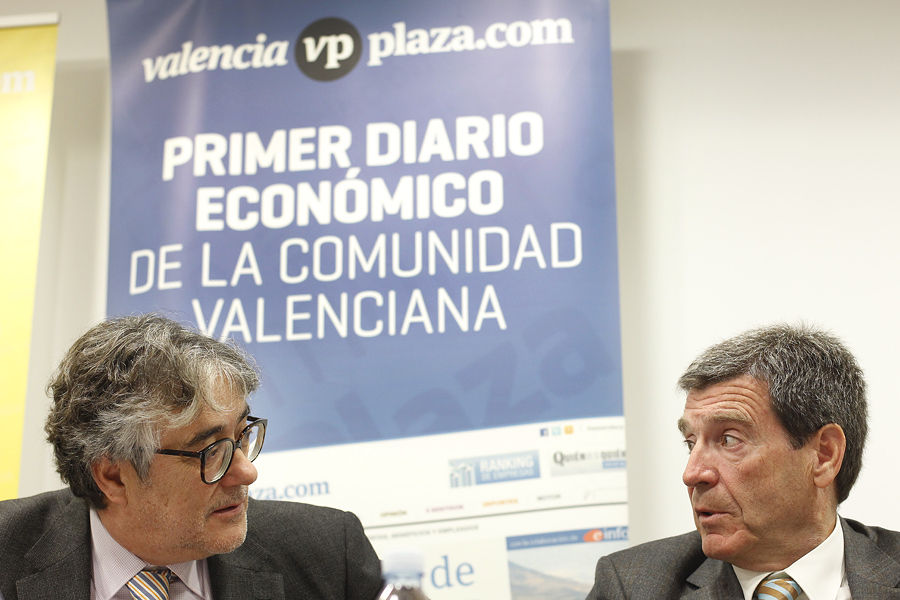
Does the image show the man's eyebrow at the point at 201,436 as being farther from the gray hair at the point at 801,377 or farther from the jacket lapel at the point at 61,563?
the gray hair at the point at 801,377

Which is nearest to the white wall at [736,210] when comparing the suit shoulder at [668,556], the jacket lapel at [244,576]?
the suit shoulder at [668,556]

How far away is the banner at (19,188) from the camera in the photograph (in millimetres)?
3326

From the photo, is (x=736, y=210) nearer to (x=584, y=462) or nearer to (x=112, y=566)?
(x=584, y=462)

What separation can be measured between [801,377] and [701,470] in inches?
11.8

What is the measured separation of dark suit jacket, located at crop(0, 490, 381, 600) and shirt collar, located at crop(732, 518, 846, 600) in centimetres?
84

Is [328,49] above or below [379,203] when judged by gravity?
above

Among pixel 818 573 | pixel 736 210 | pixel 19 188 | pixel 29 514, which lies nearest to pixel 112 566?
pixel 29 514

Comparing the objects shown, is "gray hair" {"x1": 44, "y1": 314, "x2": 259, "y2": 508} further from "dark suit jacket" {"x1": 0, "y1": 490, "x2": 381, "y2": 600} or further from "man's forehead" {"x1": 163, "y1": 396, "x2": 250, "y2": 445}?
"dark suit jacket" {"x1": 0, "y1": 490, "x2": 381, "y2": 600}

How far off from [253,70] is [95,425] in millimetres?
1913

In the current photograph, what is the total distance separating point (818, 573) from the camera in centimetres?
204

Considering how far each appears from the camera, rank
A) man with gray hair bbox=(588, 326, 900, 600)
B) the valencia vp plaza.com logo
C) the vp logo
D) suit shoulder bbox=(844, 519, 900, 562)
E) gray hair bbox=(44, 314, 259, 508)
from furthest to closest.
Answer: the vp logo → the valencia vp plaza.com logo → suit shoulder bbox=(844, 519, 900, 562) → man with gray hair bbox=(588, 326, 900, 600) → gray hair bbox=(44, 314, 259, 508)

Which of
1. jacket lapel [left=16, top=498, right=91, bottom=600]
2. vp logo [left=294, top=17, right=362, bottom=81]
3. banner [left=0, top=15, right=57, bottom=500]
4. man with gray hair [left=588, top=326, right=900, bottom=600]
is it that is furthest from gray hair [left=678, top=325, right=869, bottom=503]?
banner [left=0, top=15, right=57, bottom=500]

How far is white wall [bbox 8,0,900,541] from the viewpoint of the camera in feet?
11.1

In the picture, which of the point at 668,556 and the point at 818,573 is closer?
the point at 818,573
